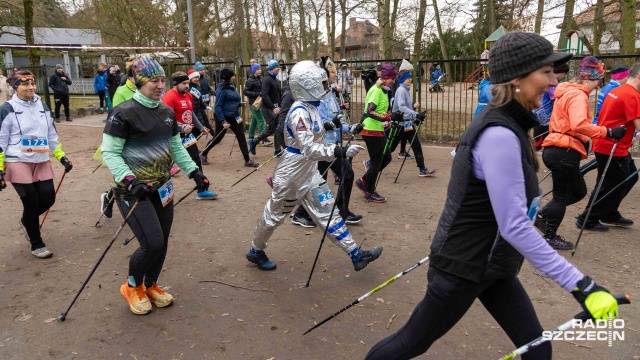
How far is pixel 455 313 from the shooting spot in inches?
88.7

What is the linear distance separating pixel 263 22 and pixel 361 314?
3611 cm

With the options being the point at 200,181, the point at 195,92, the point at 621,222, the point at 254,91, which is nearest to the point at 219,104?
the point at 195,92

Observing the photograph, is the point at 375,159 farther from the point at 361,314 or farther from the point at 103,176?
the point at 103,176

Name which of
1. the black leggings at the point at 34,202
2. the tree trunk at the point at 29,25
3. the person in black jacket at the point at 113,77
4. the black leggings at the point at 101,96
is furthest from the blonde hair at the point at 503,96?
the tree trunk at the point at 29,25

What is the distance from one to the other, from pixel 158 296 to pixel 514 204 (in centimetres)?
308

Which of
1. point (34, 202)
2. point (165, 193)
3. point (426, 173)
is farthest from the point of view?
point (426, 173)

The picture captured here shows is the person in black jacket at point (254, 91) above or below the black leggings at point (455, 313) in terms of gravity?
above

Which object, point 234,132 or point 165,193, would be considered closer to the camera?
point 165,193

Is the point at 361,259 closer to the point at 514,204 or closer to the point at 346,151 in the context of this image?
the point at 346,151

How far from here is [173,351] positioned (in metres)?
3.42

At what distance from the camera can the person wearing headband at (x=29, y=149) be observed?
4805 millimetres

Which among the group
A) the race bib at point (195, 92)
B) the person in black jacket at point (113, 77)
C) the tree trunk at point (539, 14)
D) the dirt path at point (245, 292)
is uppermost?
the tree trunk at point (539, 14)

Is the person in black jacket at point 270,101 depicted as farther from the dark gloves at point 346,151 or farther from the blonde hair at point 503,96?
the blonde hair at point 503,96

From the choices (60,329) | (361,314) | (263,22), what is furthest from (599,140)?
(263,22)
